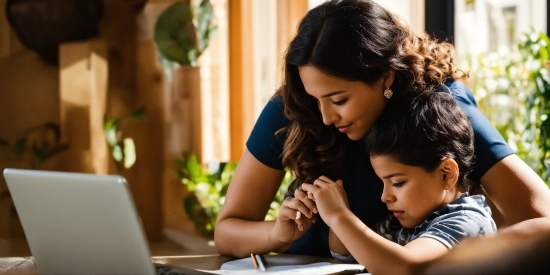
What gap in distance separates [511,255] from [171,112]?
2847mm

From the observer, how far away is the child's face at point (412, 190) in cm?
Result: 133

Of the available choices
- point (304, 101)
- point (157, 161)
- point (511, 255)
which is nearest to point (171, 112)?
point (157, 161)

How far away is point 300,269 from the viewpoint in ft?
4.16

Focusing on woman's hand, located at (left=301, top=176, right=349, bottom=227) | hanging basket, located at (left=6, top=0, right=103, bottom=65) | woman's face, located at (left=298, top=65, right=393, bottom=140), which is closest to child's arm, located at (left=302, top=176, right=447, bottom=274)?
woman's hand, located at (left=301, top=176, right=349, bottom=227)

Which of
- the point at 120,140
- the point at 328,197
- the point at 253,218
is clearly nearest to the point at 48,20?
the point at 120,140

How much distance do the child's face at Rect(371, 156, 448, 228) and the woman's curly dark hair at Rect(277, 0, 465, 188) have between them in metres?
0.21

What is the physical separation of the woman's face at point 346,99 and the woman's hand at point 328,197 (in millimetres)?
167

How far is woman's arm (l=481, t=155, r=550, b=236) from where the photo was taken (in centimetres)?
146

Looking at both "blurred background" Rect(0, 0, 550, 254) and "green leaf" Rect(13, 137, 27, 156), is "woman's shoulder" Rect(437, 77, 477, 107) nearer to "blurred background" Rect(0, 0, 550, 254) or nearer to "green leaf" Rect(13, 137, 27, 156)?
"blurred background" Rect(0, 0, 550, 254)

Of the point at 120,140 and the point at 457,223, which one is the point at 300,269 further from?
the point at 120,140

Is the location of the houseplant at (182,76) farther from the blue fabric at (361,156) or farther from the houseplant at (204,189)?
the blue fabric at (361,156)

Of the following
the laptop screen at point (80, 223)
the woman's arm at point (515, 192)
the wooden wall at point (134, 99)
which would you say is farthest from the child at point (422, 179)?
the wooden wall at point (134, 99)

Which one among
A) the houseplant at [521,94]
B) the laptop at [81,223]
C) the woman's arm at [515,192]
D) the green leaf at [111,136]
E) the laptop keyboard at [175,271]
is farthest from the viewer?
the green leaf at [111,136]

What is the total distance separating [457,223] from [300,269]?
0.93 feet
